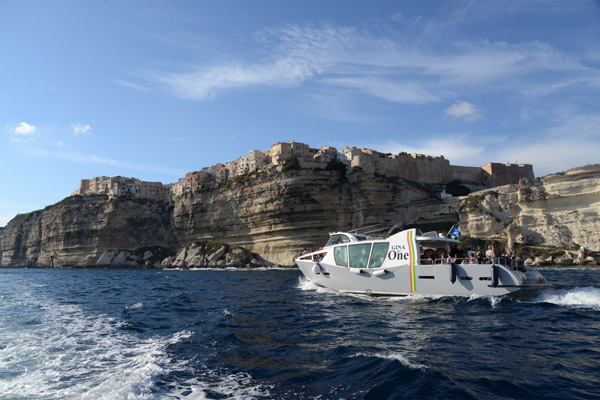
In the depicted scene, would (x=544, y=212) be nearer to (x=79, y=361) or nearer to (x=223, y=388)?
(x=223, y=388)

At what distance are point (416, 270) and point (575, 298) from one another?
6.13 m

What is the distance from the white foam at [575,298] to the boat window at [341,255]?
28.2 ft

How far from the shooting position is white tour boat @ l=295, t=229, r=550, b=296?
54.1 feet

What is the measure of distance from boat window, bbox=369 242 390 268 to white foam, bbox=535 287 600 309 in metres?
6.56

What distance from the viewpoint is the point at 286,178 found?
67312 mm

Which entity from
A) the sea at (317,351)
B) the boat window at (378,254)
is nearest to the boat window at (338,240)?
the boat window at (378,254)

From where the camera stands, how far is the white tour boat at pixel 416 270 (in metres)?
16.5

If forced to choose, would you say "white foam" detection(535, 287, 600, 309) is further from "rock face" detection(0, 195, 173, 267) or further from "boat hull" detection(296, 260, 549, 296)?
"rock face" detection(0, 195, 173, 267)

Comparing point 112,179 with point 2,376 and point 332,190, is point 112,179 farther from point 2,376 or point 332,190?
point 2,376

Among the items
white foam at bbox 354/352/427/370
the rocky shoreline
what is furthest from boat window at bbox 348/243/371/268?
the rocky shoreline

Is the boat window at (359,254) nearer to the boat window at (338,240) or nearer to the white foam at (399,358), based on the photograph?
the boat window at (338,240)

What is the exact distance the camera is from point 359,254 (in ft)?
64.4

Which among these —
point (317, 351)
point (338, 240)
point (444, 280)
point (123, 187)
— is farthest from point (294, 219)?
point (123, 187)

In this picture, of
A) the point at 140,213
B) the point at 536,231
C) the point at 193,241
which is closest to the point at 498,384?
the point at 536,231
